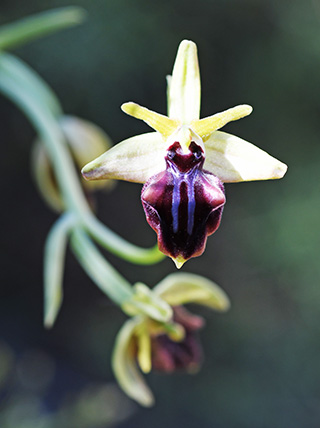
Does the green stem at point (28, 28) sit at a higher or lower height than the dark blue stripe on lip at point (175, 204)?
higher


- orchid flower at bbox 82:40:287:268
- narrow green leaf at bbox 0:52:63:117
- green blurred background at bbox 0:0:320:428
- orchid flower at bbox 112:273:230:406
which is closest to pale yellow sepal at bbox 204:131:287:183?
orchid flower at bbox 82:40:287:268

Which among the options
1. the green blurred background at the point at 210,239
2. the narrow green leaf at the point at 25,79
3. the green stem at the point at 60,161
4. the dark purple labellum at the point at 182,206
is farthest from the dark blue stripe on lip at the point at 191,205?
the green blurred background at the point at 210,239

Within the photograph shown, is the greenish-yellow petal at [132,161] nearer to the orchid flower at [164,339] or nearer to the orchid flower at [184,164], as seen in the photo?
the orchid flower at [184,164]

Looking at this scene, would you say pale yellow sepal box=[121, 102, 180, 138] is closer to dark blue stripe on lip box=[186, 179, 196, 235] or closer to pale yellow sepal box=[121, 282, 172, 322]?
dark blue stripe on lip box=[186, 179, 196, 235]

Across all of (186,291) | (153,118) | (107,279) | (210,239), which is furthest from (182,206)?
(210,239)

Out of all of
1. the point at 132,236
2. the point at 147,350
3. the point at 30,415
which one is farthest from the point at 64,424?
the point at 147,350

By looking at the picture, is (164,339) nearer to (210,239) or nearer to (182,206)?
(182,206)
